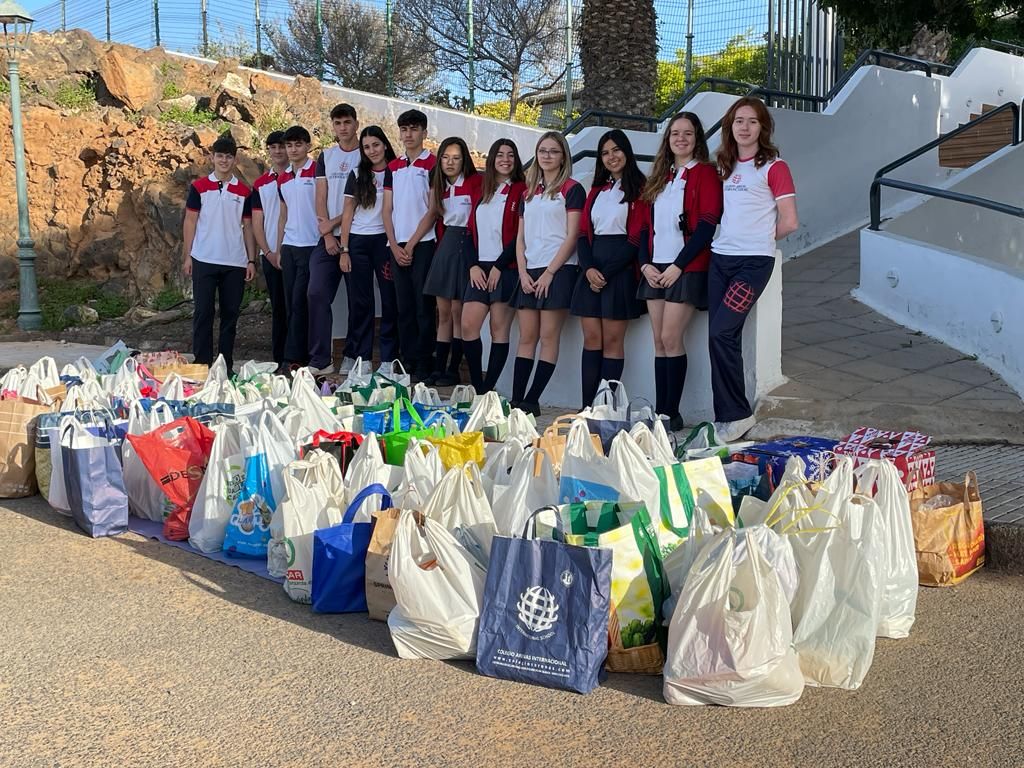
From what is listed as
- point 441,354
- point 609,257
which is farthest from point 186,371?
point 609,257

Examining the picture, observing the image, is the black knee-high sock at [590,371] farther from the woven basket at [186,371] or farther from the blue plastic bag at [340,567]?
the blue plastic bag at [340,567]

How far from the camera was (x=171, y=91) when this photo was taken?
65.2 ft

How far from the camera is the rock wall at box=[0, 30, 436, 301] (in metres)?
16.0

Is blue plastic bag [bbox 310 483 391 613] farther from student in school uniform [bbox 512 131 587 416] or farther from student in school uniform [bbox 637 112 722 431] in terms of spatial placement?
student in school uniform [bbox 512 131 587 416]

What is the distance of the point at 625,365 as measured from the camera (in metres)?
7.98

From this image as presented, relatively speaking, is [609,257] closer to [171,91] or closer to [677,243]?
[677,243]

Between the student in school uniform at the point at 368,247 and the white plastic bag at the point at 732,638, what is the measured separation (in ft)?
19.9

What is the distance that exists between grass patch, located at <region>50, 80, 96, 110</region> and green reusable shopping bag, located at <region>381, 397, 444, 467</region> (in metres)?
15.8

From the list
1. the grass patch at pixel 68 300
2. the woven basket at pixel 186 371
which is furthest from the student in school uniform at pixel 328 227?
the grass patch at pixel 68 300

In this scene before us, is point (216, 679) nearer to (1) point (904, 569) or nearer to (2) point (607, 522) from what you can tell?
(2) point (607, 522)

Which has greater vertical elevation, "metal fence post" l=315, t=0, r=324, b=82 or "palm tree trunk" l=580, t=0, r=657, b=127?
"metal fence post" l=315, t=0, r=324, b=82

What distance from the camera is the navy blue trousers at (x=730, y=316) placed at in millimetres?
6816

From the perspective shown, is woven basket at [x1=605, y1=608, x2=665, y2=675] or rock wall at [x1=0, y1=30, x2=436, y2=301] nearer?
woven basket at [x1=605, y1=608, x2=665, y2=675]

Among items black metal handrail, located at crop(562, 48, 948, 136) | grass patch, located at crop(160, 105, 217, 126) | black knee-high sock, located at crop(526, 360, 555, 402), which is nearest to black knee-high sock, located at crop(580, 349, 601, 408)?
black knee-high sock, located at crop(526, 360, 555, 402)
